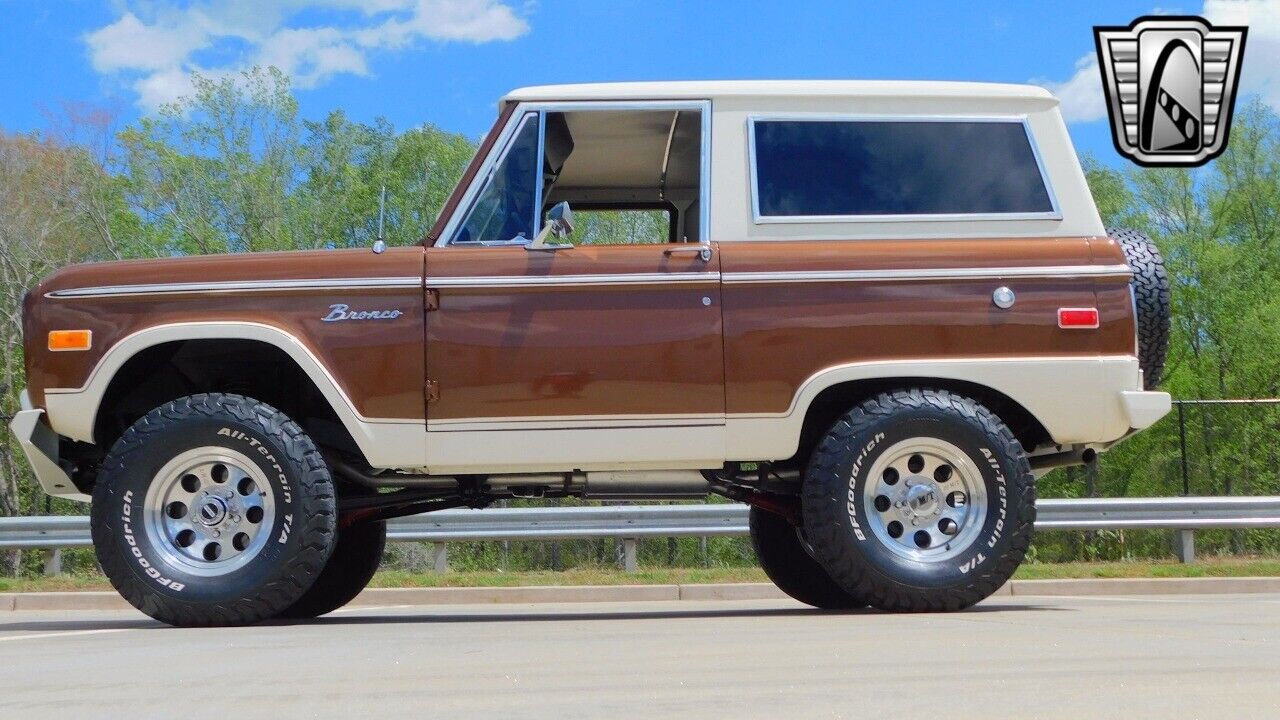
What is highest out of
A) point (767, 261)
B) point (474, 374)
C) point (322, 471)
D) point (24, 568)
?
point (767, 261)

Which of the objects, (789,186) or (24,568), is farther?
(24,568)

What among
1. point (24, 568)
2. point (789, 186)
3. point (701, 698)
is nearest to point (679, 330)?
point (789, 186)

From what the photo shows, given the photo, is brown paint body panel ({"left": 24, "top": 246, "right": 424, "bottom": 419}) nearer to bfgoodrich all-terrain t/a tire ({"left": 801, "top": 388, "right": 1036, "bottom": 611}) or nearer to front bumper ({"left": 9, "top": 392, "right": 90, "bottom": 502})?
front bumper ({"left": 9, "top": 392, "right": 90, "bottom": 502})

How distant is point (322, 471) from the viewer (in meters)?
5.69

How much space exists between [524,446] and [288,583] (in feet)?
3.67

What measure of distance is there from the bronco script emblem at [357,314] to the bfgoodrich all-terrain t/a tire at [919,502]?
1.90 meters

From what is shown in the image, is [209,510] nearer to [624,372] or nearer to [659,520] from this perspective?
[624,372]

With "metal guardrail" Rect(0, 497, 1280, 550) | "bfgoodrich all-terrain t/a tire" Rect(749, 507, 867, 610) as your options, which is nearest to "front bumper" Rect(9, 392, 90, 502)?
"bfgoodrich all-terrain t/a tire" Rect(749, 507, 867, 610)

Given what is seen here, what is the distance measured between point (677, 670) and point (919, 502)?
8.12 ft

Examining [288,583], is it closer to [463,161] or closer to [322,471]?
[322,471]

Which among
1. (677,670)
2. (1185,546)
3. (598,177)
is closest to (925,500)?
(677,670)

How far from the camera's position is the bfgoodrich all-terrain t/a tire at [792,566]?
7.12 meters

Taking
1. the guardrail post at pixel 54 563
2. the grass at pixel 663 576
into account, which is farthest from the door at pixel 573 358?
the guardrail post at pixel 54 563

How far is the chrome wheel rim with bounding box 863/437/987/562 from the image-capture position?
18.8ft
